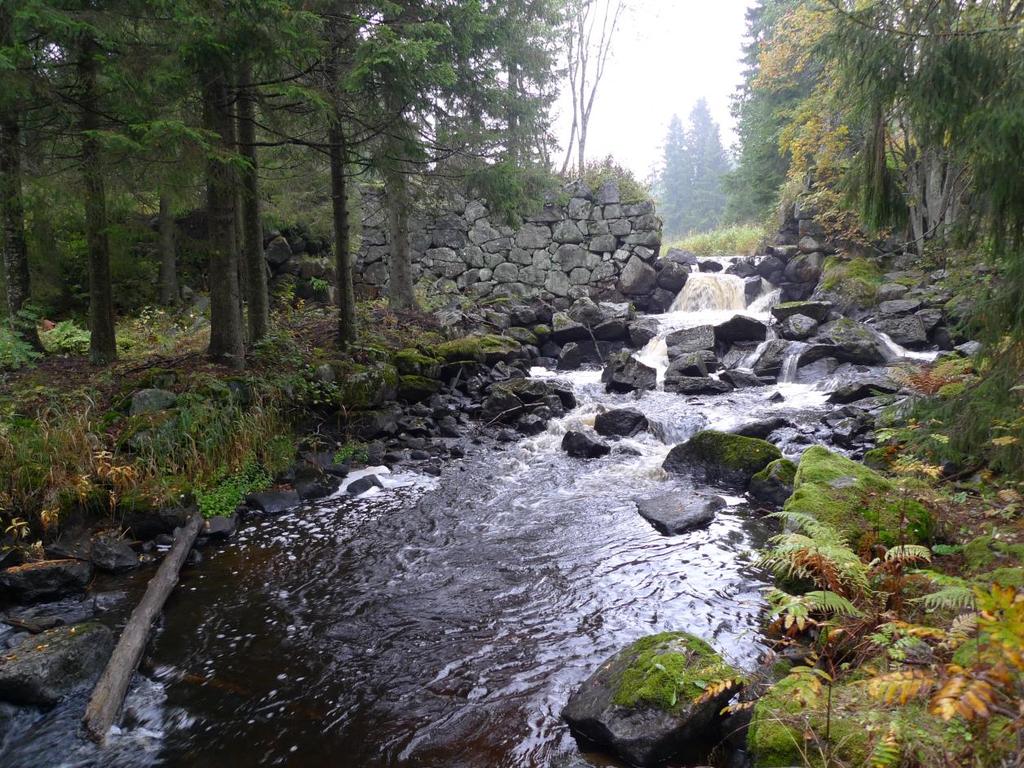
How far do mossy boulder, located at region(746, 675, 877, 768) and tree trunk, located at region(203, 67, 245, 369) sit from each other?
26.1 feet

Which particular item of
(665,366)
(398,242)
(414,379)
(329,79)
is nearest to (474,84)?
(329,79)

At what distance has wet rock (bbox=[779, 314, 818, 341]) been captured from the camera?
14.6 metres

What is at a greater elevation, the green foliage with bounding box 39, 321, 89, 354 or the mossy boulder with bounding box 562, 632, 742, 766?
the green foliage with bounding box 39, 321, 89, 354

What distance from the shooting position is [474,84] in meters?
12.3

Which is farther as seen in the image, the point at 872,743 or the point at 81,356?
the point at 81,356

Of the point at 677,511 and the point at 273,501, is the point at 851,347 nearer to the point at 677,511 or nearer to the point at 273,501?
the point at 677,511

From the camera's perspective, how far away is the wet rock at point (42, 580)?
535 cm

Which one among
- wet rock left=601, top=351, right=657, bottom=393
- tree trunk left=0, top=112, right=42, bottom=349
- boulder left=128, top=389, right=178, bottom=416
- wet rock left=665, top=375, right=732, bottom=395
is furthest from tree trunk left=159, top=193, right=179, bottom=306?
wet rock left=665, top=375, right=732, bottom=395

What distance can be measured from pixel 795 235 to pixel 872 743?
20.7m

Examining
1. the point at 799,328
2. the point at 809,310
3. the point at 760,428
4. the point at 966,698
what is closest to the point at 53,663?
the point at 966,698

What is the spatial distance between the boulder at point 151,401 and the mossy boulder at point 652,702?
6.55 meters

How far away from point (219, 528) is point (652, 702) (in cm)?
535

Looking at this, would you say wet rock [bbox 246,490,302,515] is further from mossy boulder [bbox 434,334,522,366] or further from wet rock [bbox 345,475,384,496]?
mossy boulder [bbox 434,334,522,366]

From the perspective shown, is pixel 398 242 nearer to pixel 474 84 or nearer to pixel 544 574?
pixel 474 84
